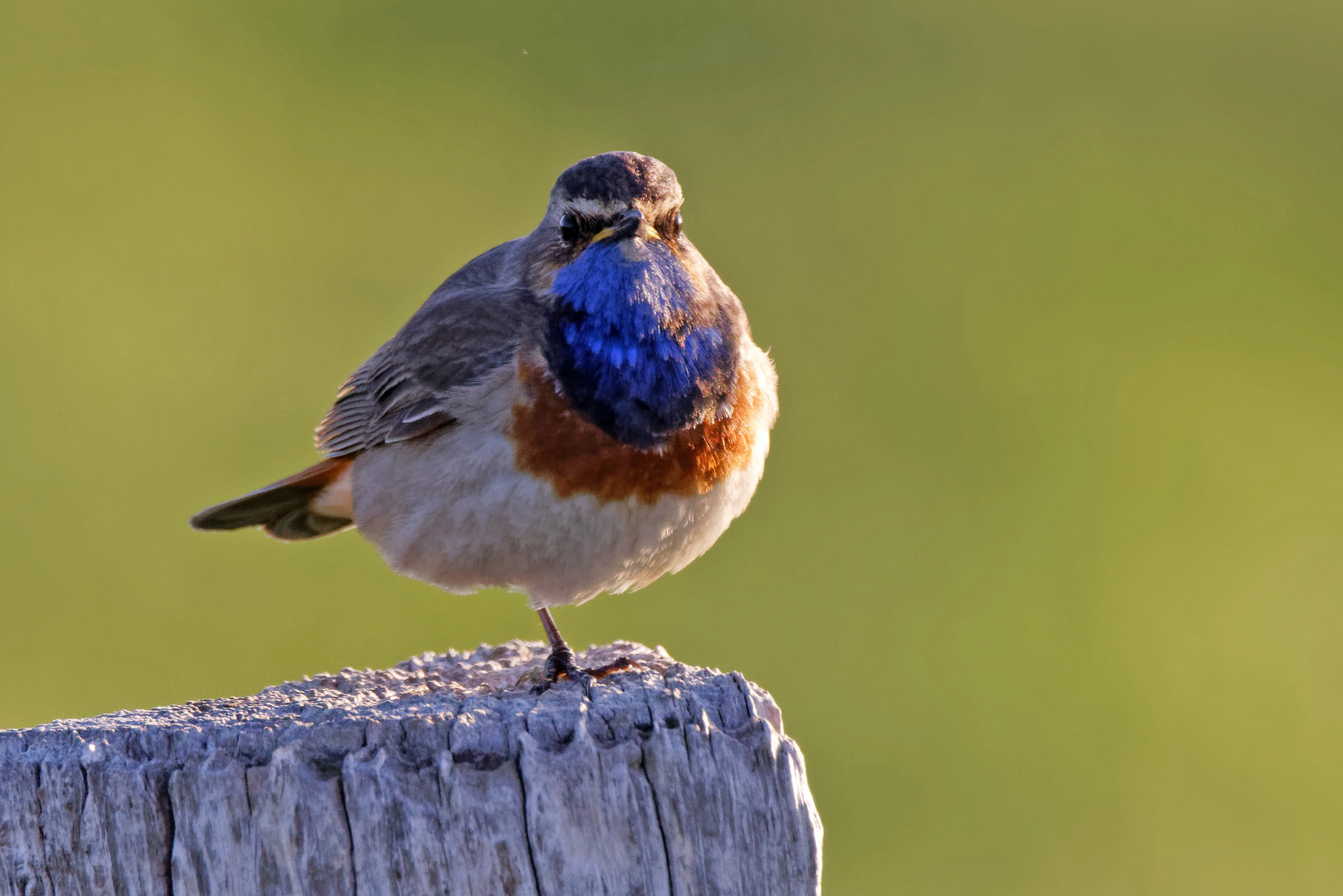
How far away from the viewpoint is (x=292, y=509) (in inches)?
238

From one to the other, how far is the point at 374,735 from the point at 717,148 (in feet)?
28.4

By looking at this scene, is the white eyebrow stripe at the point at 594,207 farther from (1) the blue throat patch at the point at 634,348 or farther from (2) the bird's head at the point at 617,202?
(1) the blue throat patch at the point at 634,348

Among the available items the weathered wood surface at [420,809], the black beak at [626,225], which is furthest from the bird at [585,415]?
the weathered wood surface at [420,809]

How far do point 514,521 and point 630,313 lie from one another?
0.75 m

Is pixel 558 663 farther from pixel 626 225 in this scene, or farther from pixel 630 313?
pixel 626 225

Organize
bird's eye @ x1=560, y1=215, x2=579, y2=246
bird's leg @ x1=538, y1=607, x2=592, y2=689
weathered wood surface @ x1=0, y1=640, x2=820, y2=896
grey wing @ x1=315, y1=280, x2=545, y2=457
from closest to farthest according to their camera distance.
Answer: weathered wood surface @ x1=0, y1=640, x2=820, y2=896, bird's leg @ x1=538, y1=607, x2=592, y2=689, bird's eye @ x1=560, y1=215, x2=579, y2=246, grey wing @ x1=315, y1=280, x2=545, y2=457

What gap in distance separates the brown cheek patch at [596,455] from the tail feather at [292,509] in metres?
1.25

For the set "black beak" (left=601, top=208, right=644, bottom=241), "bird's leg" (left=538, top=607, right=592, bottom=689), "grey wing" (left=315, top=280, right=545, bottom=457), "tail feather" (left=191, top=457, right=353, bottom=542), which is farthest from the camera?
"tail feather" (left=191, top=457, right=353, bottom=542)

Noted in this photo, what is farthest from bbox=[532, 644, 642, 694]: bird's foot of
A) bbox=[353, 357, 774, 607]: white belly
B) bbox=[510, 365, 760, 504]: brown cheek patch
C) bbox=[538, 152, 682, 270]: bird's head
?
bbox=[538, 152, 682, 270]: bird's head

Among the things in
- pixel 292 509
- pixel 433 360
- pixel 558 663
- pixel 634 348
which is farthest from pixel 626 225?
pixel 292 509

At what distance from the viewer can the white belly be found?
4828 mm

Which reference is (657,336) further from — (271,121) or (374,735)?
(271,121)

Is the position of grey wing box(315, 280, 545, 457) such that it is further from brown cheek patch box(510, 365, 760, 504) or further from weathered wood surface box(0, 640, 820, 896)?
weathered wood surface box(0, 640, 820, 896)

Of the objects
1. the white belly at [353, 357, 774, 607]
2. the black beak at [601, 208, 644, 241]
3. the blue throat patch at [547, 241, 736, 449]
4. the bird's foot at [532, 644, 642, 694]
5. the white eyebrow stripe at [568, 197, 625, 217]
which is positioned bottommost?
the bird's foot at [532, 644, 642, 694]
